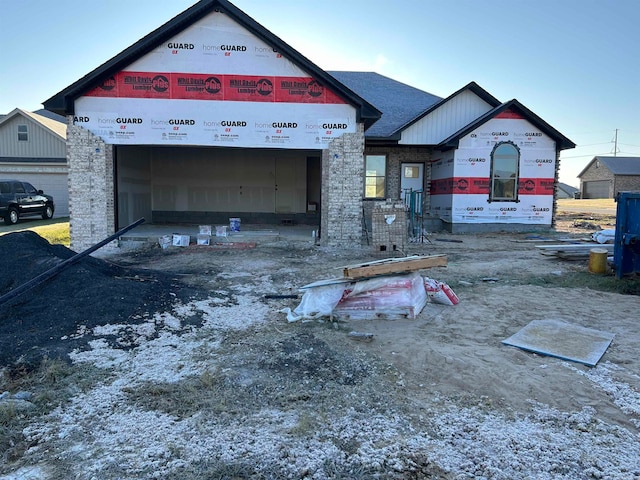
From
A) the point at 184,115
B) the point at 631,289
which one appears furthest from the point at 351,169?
the point at 631,289

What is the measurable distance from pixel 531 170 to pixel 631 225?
32.9ft

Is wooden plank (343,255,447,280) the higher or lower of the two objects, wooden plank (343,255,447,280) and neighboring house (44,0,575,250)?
the lower

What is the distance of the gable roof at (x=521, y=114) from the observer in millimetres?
16688

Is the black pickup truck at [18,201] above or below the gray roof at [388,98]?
below

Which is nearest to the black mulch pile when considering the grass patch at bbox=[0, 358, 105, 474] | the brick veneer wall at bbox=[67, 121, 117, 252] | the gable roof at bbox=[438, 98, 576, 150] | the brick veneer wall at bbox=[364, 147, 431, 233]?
the grass patch at bbox=[0, 358, 105, 474]

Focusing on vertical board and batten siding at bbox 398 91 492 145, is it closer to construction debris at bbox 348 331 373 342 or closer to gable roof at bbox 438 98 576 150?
gable roof at bbox 438 98 576 150

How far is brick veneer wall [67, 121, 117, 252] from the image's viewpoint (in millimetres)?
12250

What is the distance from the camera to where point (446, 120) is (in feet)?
59.3

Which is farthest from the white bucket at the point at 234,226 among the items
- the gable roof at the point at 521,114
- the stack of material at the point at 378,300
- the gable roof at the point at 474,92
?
the stack of material at the point at 378,300

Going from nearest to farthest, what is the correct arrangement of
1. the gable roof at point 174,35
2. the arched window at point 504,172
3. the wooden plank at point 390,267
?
the wooden plank at point 390,267 < the gable roof at point 174,35 < the arched window at point 504,172

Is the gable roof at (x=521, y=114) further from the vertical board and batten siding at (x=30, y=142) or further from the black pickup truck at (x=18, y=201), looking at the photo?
the vertical board and batten siding at (x=30, y=142)

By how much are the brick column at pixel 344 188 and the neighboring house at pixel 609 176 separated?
154 ft

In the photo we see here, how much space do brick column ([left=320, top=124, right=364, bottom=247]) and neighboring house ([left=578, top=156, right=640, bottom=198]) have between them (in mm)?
47030

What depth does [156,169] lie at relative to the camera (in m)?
18.2
